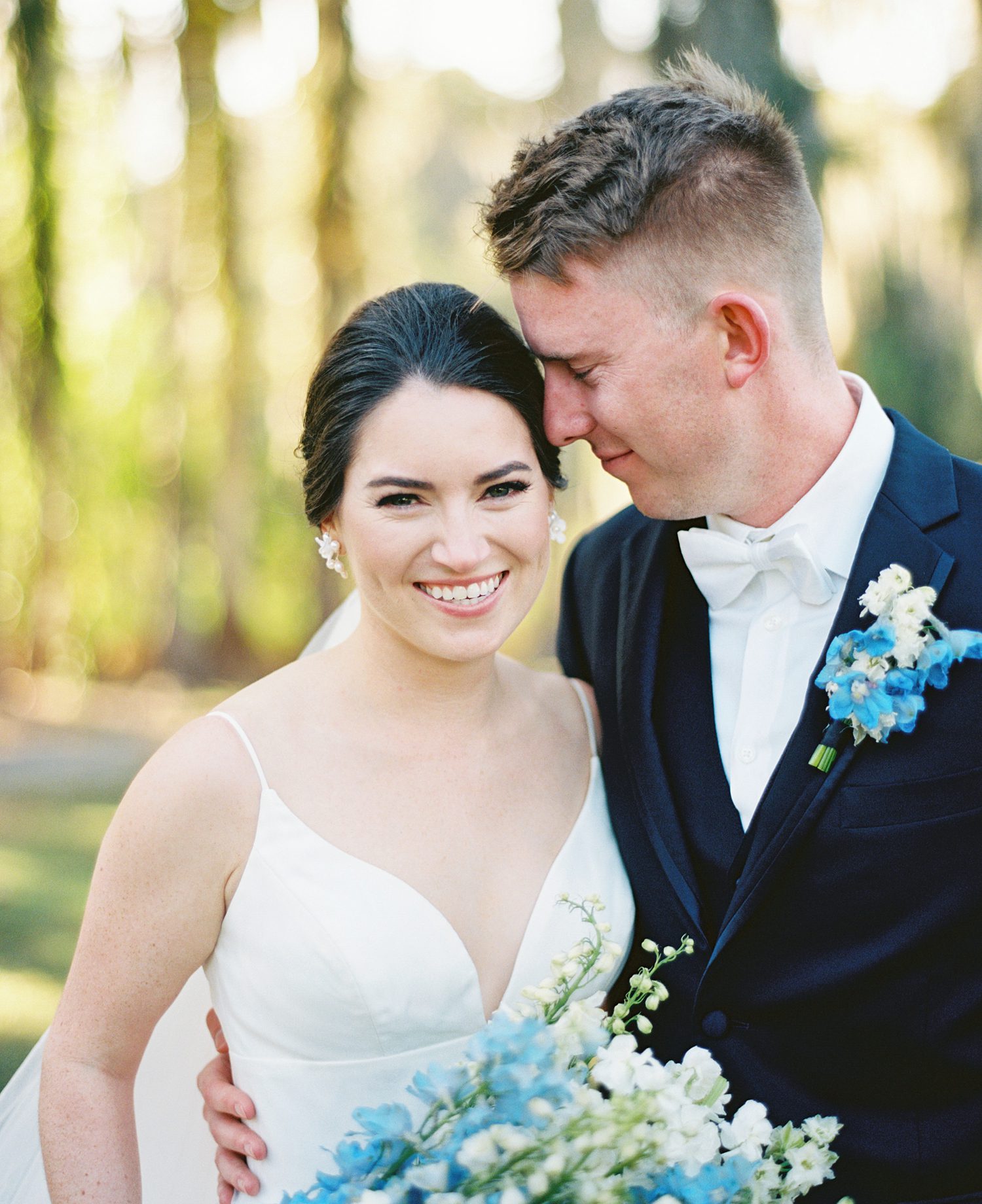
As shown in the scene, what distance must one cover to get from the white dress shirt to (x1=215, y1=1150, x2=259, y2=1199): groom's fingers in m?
1.26

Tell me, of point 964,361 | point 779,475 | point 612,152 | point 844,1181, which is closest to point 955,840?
point 844,1181

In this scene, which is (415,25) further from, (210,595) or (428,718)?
(428,718)

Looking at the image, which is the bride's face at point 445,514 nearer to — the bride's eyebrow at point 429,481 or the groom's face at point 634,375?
the bride's eyebrow at point 429,481

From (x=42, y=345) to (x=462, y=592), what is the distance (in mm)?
12337

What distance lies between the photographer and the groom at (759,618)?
2.14 meters

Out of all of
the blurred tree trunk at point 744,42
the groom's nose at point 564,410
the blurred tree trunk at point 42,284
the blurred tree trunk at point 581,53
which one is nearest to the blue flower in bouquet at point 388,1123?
the groom's nose at point 564,410

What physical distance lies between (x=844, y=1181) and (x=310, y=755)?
136 cm

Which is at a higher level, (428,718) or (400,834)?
(428,718)

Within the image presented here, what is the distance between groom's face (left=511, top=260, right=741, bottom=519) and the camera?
245 cm

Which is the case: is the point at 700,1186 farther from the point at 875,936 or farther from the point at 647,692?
the point at 647,692

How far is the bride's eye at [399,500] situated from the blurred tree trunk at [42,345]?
1213cm

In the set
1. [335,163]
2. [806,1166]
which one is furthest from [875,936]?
[335,163]

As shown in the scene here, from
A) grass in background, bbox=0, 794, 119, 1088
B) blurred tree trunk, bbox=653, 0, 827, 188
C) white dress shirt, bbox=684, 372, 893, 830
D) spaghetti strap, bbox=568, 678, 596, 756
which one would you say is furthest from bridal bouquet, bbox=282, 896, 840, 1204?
blurred tree trunk, bbox=653, 0, 827, 188

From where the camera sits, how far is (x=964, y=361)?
29.6ft
